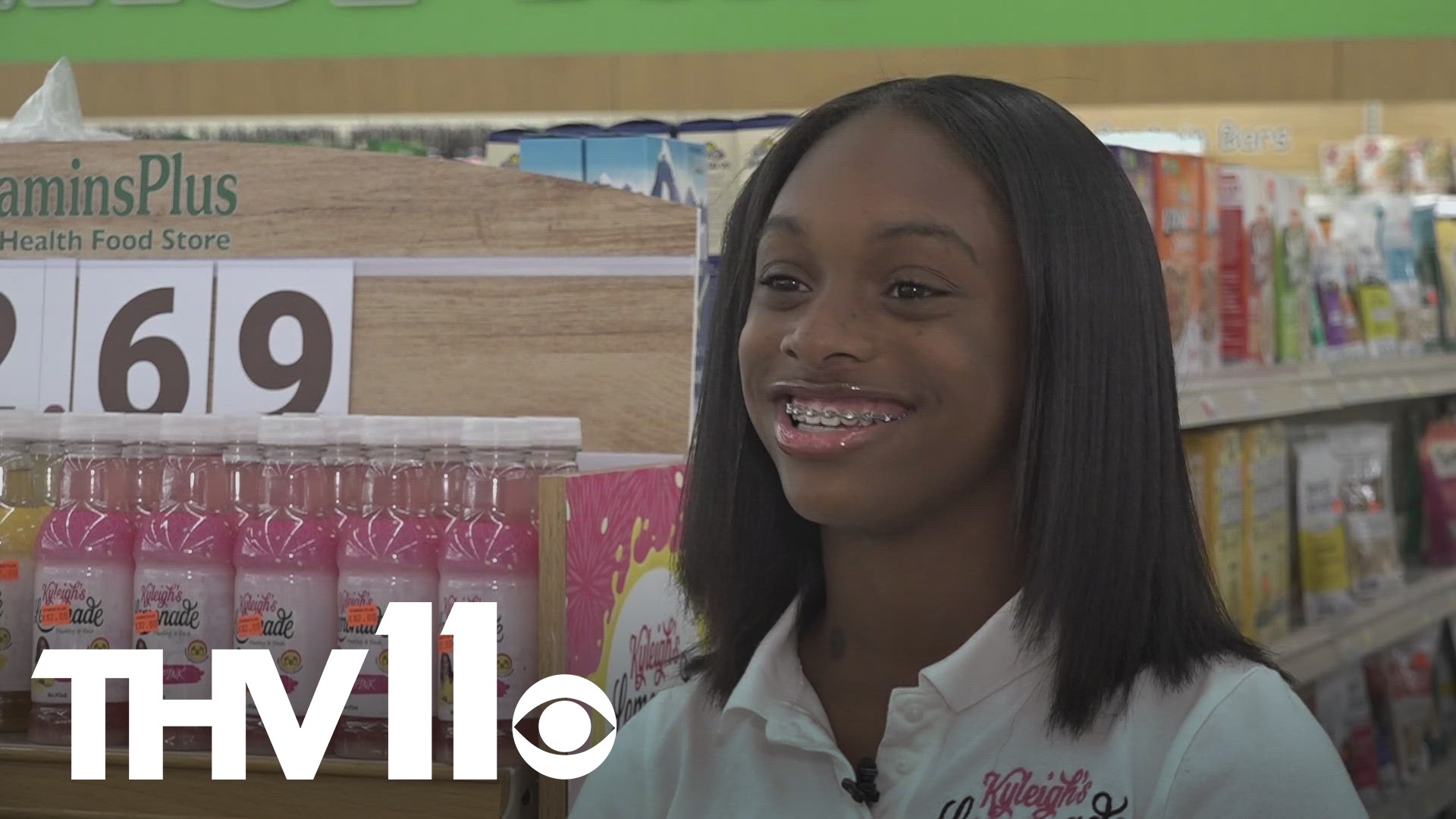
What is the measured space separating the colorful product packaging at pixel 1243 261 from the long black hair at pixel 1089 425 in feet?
6.99

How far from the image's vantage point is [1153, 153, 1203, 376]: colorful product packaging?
2.93 m

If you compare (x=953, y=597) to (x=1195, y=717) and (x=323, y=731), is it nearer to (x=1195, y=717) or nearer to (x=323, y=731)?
(x=1195, y=717)

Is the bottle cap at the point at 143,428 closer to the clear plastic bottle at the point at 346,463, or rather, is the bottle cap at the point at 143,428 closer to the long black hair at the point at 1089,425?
the clear plastic bottle at the point at 346,463

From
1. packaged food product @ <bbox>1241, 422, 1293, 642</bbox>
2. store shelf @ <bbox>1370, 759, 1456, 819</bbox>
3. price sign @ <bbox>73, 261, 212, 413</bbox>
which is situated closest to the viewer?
price sign @ <bbox>73, 261, 212, 413</bbox>

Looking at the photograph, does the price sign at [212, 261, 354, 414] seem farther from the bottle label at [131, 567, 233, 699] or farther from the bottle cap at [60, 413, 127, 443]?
the bottle label at [131, 567, 233, 699]

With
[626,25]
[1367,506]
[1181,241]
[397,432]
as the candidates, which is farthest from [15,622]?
[626,25]

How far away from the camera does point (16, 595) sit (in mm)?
1707

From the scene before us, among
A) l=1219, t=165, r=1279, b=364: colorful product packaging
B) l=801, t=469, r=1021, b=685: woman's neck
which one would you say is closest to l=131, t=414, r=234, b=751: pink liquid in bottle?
l=801, t=469, r=1021, b=685: woman's neck

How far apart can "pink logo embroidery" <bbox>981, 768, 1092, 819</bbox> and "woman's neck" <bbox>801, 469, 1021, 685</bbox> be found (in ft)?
0.33

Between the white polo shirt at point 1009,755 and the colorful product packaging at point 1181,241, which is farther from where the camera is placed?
the colorful product packaging at point 1181,241

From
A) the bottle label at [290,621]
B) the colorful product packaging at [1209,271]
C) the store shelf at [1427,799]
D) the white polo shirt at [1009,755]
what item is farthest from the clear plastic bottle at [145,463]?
the store shelf at [1427,799]

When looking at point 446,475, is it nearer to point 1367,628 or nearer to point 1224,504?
point 1224,504

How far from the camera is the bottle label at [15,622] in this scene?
5.59ft

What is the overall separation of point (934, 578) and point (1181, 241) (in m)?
2.03
